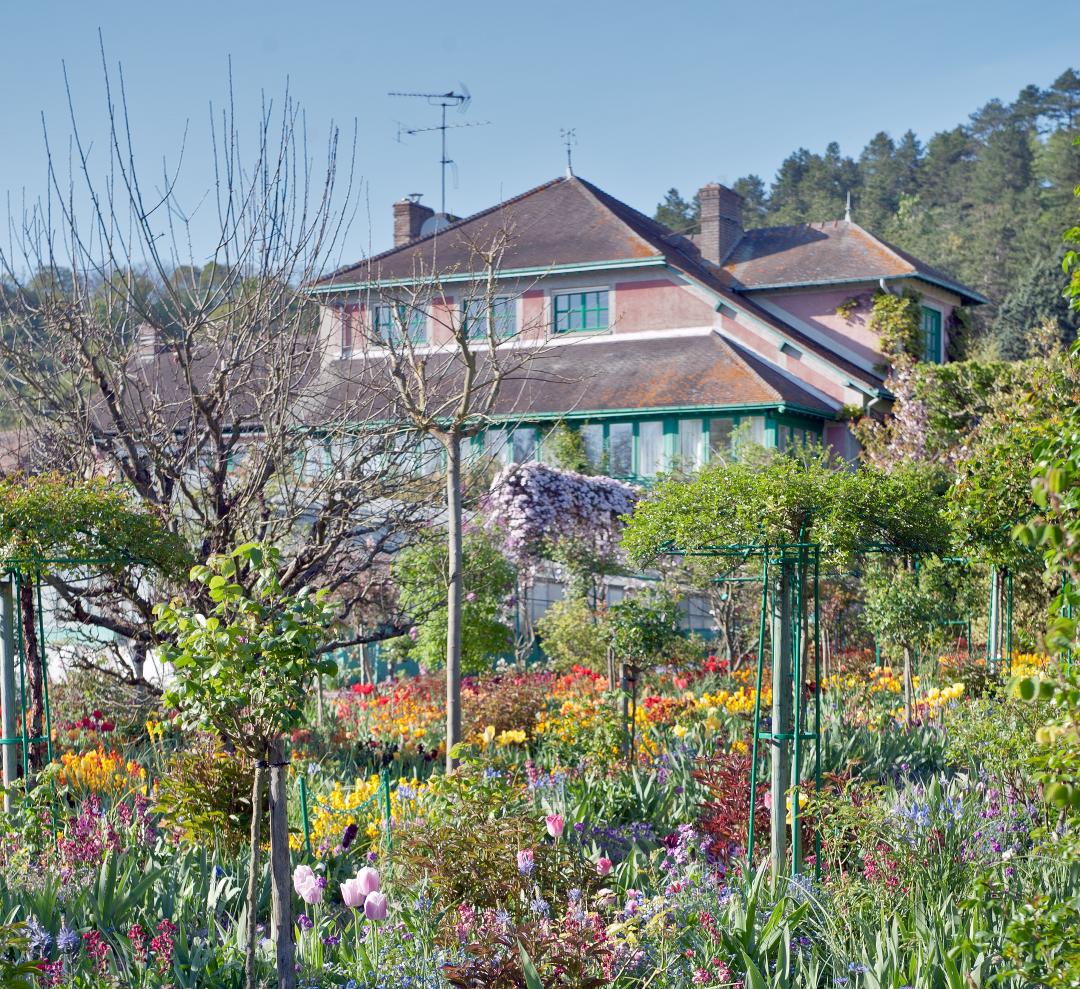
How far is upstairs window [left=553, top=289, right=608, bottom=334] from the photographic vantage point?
2473 centimetres

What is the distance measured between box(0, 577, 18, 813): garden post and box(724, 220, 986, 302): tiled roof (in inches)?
784

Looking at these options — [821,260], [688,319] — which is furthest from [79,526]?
[821,260]

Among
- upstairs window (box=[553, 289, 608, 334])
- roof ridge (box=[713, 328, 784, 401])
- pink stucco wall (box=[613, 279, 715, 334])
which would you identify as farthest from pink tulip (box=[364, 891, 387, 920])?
upstairs window (box=[553, 289, 608, 334])

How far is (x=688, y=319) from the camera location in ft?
78.7

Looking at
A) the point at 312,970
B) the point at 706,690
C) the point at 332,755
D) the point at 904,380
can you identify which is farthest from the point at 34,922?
the point at 904,380

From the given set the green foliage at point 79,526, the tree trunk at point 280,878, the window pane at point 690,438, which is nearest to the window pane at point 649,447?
the window pane at point 690,438

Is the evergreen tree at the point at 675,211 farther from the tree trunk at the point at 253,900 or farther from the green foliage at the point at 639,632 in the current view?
the tree trunk at the point at 253,900

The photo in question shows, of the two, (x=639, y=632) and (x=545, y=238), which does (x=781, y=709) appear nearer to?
(x=639, y=632)

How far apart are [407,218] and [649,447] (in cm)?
1012

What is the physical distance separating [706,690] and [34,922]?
8781mm

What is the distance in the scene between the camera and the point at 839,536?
21.4 feet

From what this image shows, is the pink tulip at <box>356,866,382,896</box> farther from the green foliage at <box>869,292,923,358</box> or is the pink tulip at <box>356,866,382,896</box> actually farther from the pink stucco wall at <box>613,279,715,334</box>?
the green foliage at <box>869,292,923,358</box>

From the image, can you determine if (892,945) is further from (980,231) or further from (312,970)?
(980,231)

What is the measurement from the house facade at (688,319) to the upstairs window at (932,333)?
5 cm
